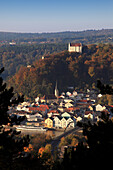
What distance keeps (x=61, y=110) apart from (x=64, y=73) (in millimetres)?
28723

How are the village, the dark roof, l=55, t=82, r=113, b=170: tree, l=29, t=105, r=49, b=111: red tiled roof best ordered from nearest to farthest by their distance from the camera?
1. l=55, t=82, r=113, b=170: tree
2. the village
3. l=29, t=105, r=49, b=111: red tiled roof
4. the dark roof

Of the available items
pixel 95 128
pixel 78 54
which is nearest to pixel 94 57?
pixel 78 54

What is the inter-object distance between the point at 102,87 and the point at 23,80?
7027cm

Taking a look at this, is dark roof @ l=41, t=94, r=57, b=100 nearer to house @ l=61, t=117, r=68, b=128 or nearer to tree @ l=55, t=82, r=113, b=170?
house @ l=61, t=117, r=68, b=128

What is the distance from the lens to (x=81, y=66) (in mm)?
92375

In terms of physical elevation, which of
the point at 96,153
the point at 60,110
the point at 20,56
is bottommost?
the point at 20,56

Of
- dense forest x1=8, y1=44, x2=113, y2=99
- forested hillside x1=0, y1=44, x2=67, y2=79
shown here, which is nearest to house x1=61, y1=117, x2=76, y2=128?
dense forest x1=8, y1=44, x2=113, y2=99

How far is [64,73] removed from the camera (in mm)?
89062

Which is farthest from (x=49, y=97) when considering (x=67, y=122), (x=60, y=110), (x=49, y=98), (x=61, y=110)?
(x=67, y=122)

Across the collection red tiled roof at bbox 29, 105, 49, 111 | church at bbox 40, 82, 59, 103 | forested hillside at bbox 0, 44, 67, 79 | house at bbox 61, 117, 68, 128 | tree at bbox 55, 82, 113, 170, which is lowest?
forested hillside at bbox 0, 44, 67, 79

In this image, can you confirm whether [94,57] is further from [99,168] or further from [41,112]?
[99,168]

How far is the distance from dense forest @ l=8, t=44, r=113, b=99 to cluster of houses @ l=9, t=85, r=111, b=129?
5525 mm

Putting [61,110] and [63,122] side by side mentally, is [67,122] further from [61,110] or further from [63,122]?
[61,110]

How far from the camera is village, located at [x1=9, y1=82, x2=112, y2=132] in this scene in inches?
1998
